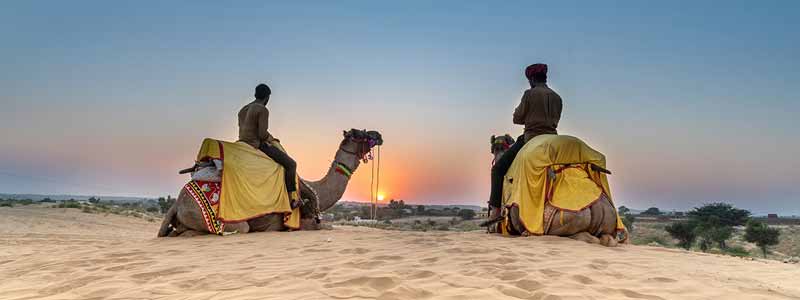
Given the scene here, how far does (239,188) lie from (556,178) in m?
4.72

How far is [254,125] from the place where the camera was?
806cm

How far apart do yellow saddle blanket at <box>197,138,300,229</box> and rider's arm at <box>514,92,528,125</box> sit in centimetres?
403

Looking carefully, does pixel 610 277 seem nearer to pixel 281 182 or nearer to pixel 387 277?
pixel 387 277

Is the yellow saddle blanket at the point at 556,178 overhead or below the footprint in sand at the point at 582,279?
overhead

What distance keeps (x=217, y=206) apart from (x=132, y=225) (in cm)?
1065

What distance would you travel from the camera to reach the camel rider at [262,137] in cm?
802

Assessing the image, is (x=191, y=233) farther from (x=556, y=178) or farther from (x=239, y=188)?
(x=556, y=178)

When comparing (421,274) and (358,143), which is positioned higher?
(358,143)

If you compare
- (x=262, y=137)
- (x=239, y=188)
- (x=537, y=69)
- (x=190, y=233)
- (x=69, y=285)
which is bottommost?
(x=69, y=285)

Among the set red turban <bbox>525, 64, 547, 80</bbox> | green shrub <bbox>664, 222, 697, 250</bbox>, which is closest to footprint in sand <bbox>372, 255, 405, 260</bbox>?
red turban <bbox>525, 64, 547, 80</bbox>

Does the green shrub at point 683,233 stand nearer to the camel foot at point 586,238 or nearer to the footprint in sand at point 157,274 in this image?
the camel foot at point 586,238

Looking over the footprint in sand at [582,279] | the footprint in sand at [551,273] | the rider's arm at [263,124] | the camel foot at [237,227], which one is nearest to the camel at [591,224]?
Result: the footprint in sand at [551,273]

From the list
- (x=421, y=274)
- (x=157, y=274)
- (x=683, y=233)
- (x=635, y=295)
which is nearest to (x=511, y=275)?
(x=421, y=274)

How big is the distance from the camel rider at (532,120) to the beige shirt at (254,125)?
12.9 feet
